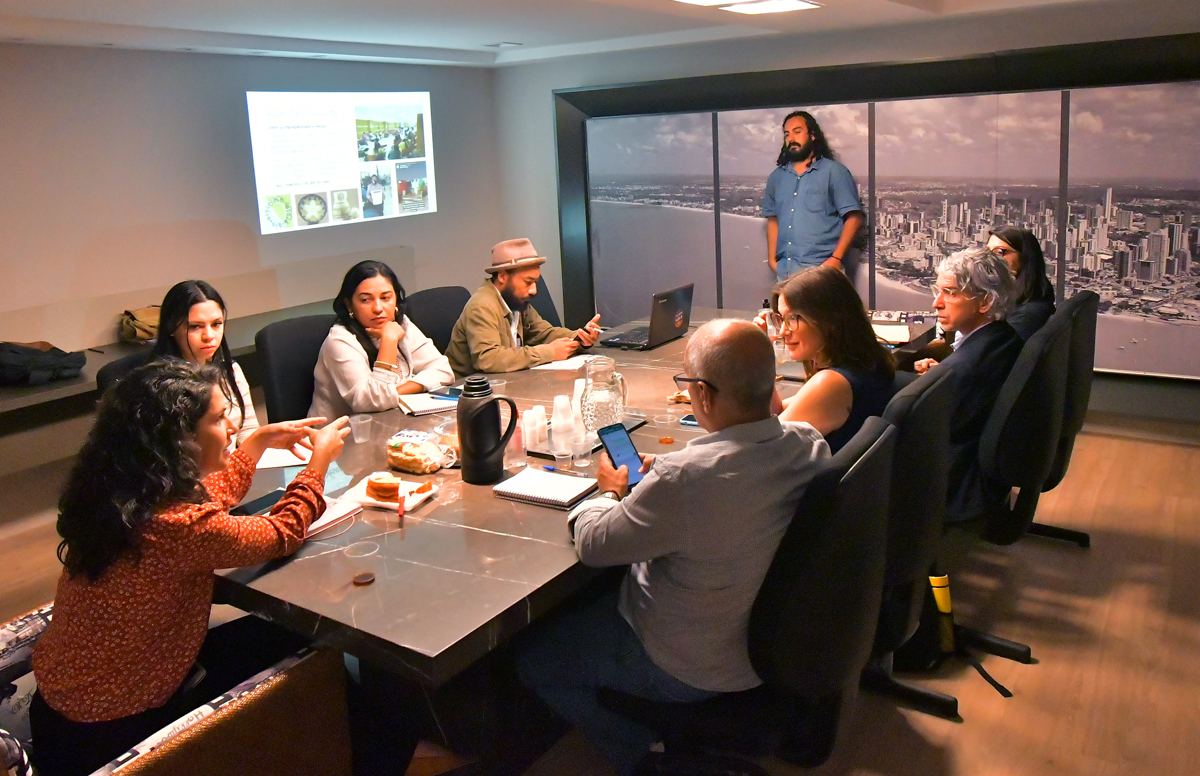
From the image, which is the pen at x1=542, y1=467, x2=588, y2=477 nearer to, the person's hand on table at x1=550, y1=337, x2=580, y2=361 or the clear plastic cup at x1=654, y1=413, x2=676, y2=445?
the clear plastic cup at x1=654, y1=413, x2=676, y2=445

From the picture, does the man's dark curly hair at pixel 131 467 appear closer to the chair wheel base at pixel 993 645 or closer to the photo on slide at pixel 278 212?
the chair wheel base at pixel 993 645

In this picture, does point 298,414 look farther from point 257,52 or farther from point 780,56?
point 780,56

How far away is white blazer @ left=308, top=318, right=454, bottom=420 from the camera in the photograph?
3.17 m

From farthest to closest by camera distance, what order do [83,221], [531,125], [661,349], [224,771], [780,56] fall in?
[531,125] → [780,56] → [83,221] → [661,349] → [224,771]

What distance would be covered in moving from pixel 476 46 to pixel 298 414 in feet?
11.6

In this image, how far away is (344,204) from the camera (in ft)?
19.8

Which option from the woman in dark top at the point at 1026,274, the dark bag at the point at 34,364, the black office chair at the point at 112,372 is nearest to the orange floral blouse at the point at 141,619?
the black office chair at the point at 112,372

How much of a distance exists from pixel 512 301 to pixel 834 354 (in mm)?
1784

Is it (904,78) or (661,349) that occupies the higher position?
(904,78)

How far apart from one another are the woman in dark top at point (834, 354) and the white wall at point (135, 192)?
3.76 metres

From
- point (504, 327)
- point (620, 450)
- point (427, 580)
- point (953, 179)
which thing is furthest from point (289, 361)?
point (953, 179)

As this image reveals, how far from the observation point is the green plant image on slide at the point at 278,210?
5543 millimetres

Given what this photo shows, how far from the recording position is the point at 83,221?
15.4 feet

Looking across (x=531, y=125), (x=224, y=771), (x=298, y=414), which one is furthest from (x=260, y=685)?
(x=531, y=125)
